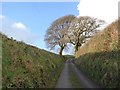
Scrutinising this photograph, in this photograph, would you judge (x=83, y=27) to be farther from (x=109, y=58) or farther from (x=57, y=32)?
(x=109, y=58)

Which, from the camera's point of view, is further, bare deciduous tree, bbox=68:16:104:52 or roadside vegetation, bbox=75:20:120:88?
bare deciduous tree, bbox=68:16:104:52

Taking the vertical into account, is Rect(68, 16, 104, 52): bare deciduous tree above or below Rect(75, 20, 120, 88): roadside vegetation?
above

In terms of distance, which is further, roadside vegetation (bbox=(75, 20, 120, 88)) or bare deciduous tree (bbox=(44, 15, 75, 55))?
bare deciduous tree (bbox=(44, 15, 75, 55))

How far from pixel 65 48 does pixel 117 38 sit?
5996cm

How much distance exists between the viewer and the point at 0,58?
15.1 m

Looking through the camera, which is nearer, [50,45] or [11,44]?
[11,44]

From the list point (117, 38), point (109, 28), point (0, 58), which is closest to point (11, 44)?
point (0, 58)

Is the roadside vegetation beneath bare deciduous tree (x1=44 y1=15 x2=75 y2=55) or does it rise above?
beneath

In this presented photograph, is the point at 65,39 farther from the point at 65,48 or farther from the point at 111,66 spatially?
the point at 111,66

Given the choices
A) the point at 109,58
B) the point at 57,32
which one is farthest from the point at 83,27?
the point at 109,58

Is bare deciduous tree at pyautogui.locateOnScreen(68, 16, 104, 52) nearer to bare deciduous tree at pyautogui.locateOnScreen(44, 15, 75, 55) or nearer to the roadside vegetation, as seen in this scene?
bare deciduous tree at pyautogui.locateOnScreen(44, 15, 75, 55)

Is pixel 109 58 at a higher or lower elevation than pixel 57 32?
lower

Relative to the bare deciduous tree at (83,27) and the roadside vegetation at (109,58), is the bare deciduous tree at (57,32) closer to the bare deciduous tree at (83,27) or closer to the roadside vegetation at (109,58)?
the bare deciduous tree at (83,27)

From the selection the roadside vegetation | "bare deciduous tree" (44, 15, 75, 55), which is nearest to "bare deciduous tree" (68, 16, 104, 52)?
"bare deciduous tree" (44, 15, 75, 55)
